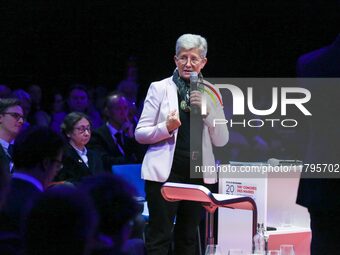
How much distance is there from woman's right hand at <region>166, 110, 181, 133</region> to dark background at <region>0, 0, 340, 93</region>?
3.67m

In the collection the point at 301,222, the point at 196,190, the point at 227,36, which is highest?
the point at 227,36

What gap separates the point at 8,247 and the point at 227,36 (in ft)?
19.6

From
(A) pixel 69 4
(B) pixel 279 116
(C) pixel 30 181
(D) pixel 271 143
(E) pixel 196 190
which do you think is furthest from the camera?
(A) pixel 69 4

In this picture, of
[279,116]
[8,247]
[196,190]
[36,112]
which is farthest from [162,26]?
[8,247]

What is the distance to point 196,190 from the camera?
3352 millimetres

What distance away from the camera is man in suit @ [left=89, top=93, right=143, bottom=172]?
19.5 feet

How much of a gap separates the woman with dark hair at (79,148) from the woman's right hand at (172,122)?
1473 mm

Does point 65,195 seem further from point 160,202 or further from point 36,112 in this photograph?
point 36,112

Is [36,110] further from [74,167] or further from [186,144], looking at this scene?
[186,144]

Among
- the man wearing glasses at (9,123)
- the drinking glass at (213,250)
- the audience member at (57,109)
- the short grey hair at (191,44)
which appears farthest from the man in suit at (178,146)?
the audience member at (57,109)

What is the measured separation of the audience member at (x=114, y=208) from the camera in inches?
66.3

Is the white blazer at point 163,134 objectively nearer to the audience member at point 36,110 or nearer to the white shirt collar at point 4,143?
the white shirt collar at point 4,143

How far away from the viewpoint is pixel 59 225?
1.47 m

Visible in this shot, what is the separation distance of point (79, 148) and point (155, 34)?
241 centimetres
